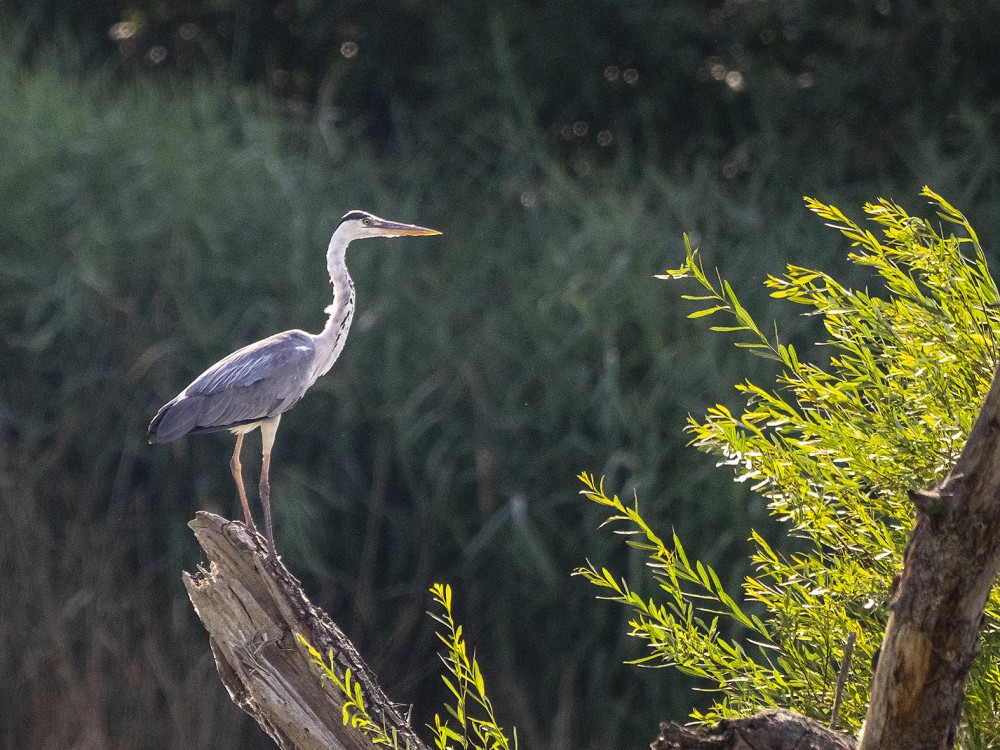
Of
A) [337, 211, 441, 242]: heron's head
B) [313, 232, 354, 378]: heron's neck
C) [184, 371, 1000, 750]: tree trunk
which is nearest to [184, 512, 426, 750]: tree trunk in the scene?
[184, 371, 1000, 750]: tree trunk

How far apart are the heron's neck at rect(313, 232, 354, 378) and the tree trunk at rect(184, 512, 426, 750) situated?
1350 mm

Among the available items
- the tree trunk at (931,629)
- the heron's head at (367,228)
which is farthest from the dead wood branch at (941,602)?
the heron's head at (367,228)

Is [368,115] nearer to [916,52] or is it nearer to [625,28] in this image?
[625,28]

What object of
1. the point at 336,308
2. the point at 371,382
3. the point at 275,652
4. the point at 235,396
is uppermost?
the point at 336,308

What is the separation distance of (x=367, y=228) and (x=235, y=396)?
740 mm

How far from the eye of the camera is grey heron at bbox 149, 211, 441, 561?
3986 millimetres

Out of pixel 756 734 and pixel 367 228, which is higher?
pixel 367 228

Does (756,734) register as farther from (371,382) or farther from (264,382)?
(371,382)

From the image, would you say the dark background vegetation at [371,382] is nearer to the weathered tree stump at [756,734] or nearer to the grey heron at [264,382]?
the grey heron at [264,382]

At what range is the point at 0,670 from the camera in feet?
17.4

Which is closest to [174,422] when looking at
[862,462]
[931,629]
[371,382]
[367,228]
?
[367,228]

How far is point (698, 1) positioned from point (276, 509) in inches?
213

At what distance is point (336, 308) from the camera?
436 centimetres

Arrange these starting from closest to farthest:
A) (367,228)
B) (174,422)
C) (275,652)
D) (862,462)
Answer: (862,462) < (275,652) < (174,422) < (367,228)
